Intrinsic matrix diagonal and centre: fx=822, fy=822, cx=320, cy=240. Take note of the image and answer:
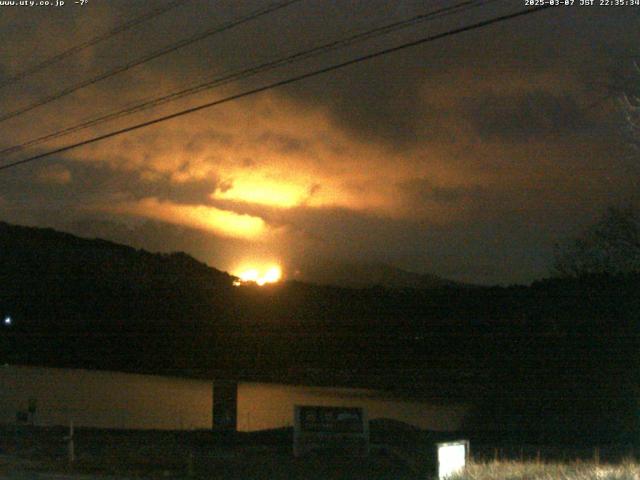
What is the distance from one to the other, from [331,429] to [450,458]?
957cm

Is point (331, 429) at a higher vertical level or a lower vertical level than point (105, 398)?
higher

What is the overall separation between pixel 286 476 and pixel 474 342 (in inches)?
881

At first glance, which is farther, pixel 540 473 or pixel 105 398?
pixel 105 398

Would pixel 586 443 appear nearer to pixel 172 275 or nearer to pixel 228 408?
pixel 228 408

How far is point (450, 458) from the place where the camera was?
12672 millimetres

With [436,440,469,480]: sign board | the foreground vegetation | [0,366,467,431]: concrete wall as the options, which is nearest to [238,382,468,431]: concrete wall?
[0,366,467,431]: concrete wall

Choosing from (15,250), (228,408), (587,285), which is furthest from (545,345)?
(15,250)

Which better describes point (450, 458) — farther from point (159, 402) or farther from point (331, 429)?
point (159, 402)

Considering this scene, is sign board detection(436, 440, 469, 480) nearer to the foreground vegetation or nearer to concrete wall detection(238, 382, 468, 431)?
the foreground vegetation

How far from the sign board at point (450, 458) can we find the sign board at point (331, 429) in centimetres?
858

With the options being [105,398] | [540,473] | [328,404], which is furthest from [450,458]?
[105,398]

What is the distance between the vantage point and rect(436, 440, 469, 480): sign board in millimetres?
12289

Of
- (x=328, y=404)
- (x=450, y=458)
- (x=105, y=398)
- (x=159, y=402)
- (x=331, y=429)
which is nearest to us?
(x=450, y=458)

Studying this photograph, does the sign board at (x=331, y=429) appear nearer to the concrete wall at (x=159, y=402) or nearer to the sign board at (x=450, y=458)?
the sign board at (x=450, y=458)
